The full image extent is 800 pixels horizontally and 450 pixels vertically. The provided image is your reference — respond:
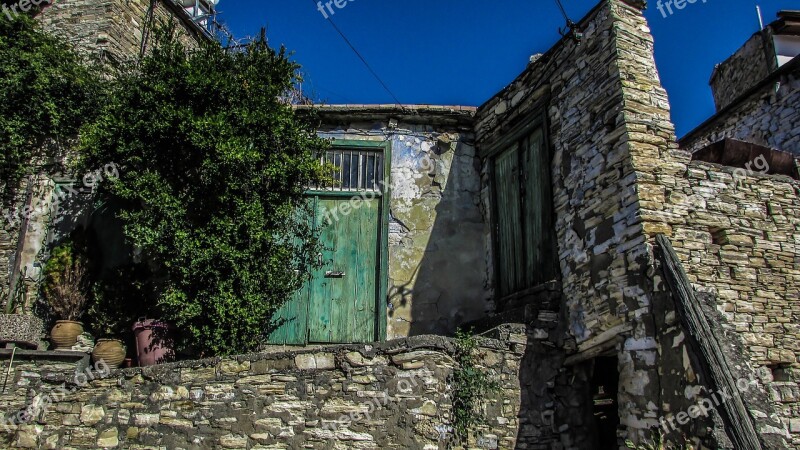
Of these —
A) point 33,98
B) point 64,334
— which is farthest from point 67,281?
point 33,98

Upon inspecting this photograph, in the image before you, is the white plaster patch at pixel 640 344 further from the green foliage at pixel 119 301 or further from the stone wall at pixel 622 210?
the green foliage at pixel 119 301

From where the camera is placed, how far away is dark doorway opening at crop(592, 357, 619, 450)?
241 inches

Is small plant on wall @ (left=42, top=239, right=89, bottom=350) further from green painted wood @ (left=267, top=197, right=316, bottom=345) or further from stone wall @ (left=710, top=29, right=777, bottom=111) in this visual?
stone wall @ (left=710, top=29, right=777, bottom=111)

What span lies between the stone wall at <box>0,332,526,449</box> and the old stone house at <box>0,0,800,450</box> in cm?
2

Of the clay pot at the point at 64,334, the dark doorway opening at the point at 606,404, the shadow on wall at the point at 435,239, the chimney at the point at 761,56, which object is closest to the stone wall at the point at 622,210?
the dark doorway opening at the point at 606,404

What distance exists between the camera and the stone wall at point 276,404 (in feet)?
17.1

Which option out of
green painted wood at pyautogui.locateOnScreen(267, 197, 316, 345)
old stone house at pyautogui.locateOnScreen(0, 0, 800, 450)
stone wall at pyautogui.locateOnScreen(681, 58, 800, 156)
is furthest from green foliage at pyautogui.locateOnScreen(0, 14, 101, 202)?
stone wall at pyautogui.locateOnScreen(681, 58, 800, 156)

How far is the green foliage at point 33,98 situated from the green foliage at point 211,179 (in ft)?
5.51

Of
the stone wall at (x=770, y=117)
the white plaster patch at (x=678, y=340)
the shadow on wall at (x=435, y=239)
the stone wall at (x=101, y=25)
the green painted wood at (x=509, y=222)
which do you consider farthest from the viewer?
the stone wall at (x=101, y=25)

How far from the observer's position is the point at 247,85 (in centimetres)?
679

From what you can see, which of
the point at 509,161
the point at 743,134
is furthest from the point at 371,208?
A: the point at 743,134

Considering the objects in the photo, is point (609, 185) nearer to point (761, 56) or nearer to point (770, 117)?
point (770, 117)

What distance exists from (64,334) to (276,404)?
3288mm

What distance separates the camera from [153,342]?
6398 mm
